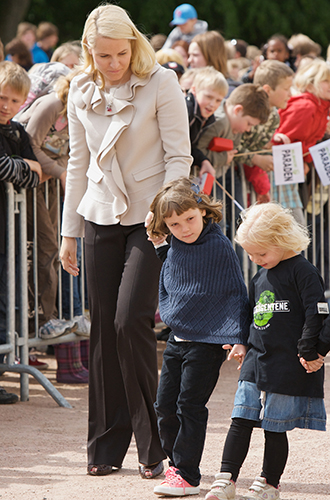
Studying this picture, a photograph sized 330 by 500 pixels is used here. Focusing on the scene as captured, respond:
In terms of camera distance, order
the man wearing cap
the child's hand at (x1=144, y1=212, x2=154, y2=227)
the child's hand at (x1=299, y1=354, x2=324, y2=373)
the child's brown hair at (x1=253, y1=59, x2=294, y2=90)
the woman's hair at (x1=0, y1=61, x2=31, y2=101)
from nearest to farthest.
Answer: the child's hand at (x1=299, y1=354, x2=324, y2=373) → the child's hand at (x1=144, y1=212, x2=154, y2=227) → the woman's hair at (x1=0, y1=61, x2=31, y2=101) → the child's brown hair at (x1=253, y1=59, x2=294, y2=90) → the man wearing cap

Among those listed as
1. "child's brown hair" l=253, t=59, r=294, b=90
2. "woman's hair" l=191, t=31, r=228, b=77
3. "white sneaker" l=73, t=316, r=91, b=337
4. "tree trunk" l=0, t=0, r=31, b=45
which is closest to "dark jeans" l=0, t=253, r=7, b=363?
"white sneaker" l=73, t=316, r=91, b=337

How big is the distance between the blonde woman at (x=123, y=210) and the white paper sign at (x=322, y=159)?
3.69m

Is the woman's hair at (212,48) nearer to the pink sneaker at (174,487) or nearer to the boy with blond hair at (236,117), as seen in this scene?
the boy with blond hair at (236,117)

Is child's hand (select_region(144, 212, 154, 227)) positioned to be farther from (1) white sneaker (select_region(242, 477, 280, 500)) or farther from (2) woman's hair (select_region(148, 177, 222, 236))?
(1) white sneaker (select_region(242, 477, 280, 500))

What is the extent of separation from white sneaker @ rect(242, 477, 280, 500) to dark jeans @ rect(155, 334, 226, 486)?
266 mm

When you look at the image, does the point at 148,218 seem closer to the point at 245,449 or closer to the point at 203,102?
the point at 245,449

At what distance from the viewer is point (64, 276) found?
19.2 feet

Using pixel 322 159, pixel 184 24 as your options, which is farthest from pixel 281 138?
pixel 184 24

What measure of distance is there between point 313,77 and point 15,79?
3142 mm

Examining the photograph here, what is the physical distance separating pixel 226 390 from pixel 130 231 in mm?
2386

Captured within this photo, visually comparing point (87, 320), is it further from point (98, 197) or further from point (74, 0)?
point (74, 0)

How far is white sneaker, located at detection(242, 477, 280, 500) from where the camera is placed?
125 inches

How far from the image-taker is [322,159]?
23.3 feet

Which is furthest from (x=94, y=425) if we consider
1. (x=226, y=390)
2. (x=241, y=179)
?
(x=241, y=179)
